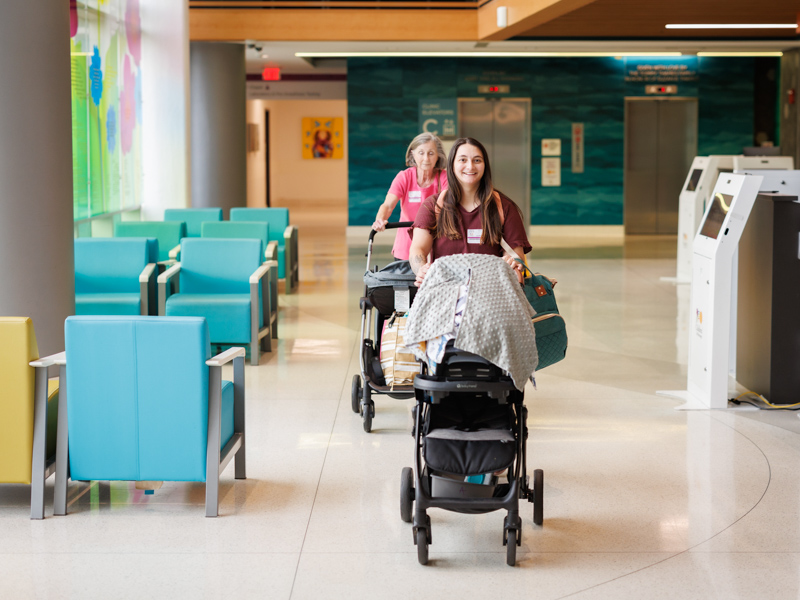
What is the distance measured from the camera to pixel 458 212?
13.1 ft

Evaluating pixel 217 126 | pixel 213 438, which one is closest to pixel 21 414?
pixel 213 438

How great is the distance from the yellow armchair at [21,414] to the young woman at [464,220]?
1611 mm

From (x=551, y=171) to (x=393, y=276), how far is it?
13.9m

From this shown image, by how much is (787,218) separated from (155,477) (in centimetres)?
394

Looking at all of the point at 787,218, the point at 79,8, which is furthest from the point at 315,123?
the point at 787,218

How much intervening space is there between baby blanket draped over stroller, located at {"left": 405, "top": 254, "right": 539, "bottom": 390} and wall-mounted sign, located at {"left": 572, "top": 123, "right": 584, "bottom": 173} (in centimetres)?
1518

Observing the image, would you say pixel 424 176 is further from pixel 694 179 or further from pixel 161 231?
pixel 694 179

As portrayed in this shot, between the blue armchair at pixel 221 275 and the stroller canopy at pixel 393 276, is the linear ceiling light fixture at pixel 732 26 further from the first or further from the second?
the stroller canopy at pixel 393 276

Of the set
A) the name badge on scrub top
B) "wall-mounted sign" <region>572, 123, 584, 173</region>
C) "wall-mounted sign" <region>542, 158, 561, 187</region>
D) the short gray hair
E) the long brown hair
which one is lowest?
the name badge on scrub top

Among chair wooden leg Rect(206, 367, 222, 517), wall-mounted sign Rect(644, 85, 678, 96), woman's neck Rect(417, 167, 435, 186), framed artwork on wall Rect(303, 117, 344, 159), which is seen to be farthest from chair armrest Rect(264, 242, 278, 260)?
framed artwork on wall Rect(303, 117, 344, 159)

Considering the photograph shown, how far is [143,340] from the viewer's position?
3.75m

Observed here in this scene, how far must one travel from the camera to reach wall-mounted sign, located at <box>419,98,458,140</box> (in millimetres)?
17969

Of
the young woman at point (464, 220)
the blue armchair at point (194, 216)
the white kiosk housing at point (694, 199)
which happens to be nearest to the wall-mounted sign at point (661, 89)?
the white kiosk housing at point (694, 199)

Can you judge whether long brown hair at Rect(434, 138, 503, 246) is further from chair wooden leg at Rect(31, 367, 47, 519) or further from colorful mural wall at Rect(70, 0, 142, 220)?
colorful mural wall at Rect(70, 0, 142, 220)
